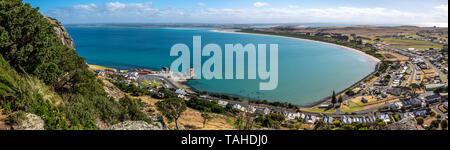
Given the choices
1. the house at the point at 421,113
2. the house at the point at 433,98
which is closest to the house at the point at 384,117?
the house at the point at 421,113

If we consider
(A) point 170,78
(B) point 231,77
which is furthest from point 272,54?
(A) point 170,78

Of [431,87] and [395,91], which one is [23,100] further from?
[431,87]

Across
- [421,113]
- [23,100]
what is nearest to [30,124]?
[23,100]

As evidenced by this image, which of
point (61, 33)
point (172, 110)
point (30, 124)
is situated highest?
point (61, 33)

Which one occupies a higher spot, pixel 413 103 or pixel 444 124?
pixel 413 103

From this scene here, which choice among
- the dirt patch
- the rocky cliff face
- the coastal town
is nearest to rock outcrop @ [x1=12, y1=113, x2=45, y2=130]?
the dirt patch
